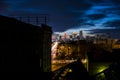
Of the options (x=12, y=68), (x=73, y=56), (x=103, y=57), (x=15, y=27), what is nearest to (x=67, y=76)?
(x=12, y=68)

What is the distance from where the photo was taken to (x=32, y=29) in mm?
21812

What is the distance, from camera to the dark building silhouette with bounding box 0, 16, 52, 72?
51.3 ft

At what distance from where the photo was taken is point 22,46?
19.0 meters

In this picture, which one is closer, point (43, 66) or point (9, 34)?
point (9, 34)

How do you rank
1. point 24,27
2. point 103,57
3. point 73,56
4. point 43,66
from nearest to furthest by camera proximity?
point 24,27 < point 43,66 < point 103,57 < point 73,56

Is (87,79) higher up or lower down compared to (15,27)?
lower down

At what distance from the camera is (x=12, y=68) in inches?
659

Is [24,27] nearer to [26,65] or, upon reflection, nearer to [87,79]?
[26,65]

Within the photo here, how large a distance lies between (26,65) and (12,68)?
306 centimetres

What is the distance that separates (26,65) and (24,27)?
2.87 metres

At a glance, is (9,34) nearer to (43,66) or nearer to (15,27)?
(15,27)

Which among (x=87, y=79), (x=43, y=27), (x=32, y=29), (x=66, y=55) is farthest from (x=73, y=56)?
(x=87, y=79)

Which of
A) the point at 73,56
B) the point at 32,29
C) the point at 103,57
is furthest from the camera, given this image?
the point at 73,56

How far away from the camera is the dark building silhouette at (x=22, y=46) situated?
616 inches
